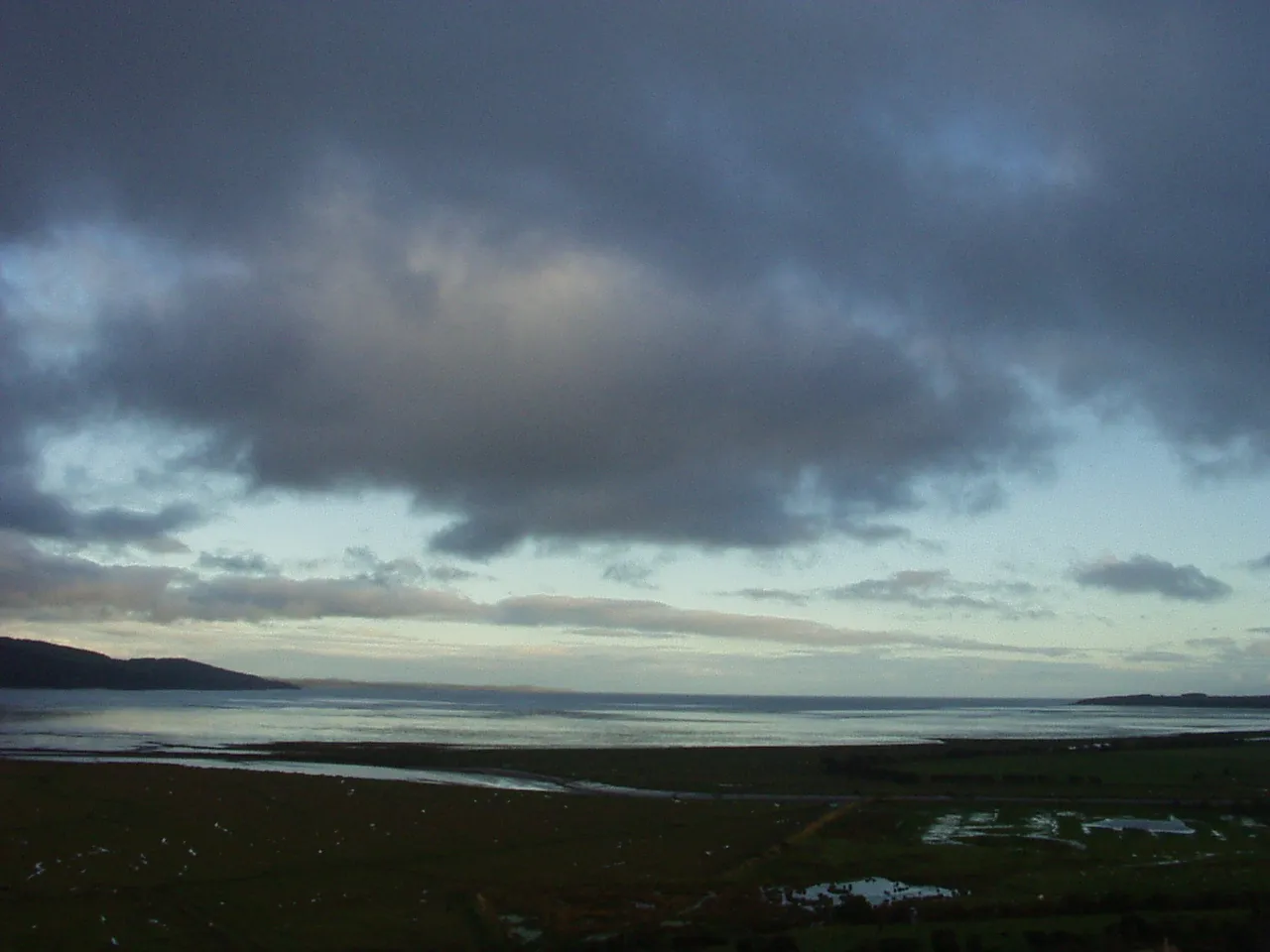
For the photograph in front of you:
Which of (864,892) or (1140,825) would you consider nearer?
(864,892)

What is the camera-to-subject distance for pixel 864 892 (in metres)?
35.2

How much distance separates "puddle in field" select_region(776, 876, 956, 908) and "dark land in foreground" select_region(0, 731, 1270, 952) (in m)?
0.40

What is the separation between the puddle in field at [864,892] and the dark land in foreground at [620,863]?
404 millimetres

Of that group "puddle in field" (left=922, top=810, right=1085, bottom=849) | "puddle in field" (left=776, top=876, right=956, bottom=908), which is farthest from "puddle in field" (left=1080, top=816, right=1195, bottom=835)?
"puddle in field" (left=776, top=876, right=956, bottom=908)

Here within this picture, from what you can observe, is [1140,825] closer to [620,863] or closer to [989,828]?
[989,828]

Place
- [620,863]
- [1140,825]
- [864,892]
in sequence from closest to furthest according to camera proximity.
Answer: [864,892], [620,863], [1140,825]

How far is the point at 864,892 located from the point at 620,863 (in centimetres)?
958

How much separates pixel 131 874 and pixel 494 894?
12.6 m

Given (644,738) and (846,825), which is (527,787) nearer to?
(846,825)

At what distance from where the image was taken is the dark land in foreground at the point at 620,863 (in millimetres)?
29188

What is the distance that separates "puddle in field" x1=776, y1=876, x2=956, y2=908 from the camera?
3350 centimetres

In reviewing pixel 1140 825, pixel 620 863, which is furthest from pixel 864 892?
pixel 1140 825

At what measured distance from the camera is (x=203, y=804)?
52.1 m

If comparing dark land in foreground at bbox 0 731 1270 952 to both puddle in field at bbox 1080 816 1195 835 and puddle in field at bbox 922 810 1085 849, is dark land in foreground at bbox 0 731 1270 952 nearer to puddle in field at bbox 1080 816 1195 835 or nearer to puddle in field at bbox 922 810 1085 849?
puddle in field at bbox 922 810 1085 849
